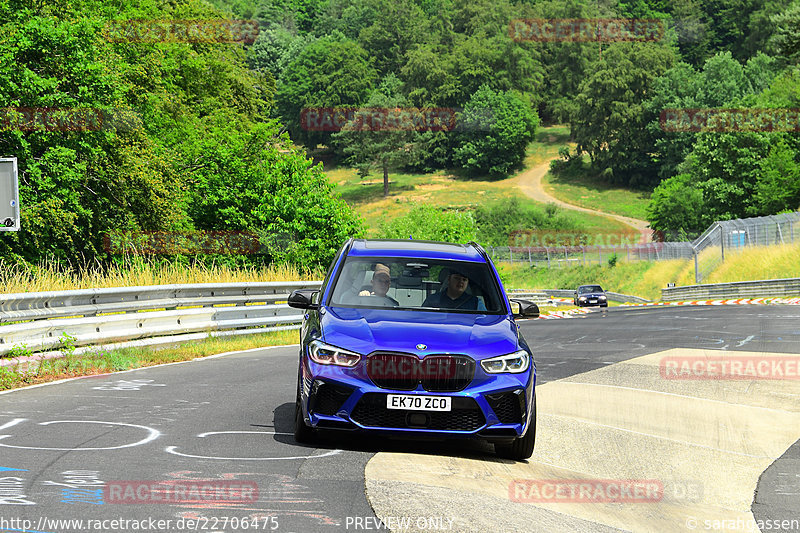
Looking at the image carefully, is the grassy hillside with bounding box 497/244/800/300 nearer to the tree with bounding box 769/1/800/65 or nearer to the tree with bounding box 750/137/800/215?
the tree with bounding box 769/1/800/65

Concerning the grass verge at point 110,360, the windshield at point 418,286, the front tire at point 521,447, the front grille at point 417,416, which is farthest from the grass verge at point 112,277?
the front tire at point 521,447

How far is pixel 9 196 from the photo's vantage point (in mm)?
14719

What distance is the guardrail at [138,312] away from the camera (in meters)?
13.0

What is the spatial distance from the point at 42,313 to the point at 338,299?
6196 millimetres

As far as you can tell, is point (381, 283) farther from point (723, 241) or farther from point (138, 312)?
point (723, 241)

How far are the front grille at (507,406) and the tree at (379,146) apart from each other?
141 m

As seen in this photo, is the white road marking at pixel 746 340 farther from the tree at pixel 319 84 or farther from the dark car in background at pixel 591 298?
the tree at pixel 319 84

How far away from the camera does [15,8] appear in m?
33.1

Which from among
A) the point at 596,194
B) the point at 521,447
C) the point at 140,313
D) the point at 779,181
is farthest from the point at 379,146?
the point at 521,447

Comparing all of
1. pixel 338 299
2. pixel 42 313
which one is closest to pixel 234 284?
pixel 42 313

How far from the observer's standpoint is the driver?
28.7 ft

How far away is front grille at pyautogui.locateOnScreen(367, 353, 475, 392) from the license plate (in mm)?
73

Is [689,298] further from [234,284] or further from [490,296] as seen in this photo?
[490,296]

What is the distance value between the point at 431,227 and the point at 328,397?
248 ft
